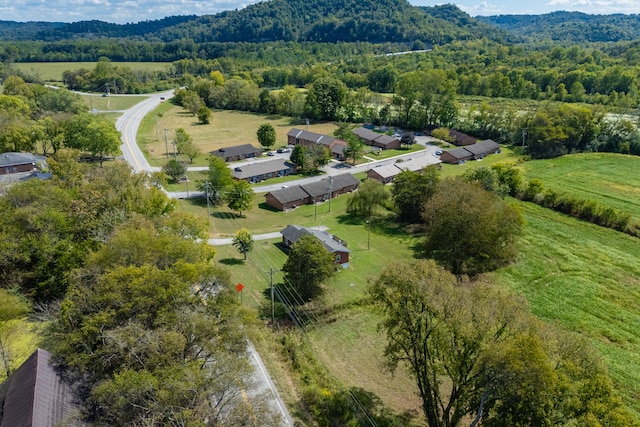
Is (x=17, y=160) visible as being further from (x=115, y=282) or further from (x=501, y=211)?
(x=501, y=211)

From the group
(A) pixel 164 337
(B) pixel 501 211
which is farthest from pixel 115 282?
(B) pixel 501 211

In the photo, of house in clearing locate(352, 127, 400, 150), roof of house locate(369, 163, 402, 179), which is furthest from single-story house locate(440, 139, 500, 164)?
roof of house locate(369, 163, 402, 179)

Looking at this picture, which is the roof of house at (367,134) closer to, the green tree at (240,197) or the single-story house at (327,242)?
the green tree at (240,197)

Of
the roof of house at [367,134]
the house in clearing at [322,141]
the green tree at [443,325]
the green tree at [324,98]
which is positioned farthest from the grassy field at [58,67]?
the green tree at [443,325]

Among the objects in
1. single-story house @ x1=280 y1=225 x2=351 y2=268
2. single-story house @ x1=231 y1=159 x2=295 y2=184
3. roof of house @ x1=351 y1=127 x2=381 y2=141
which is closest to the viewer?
single-story house @ x1=280 y1=225 x2=351 y2=268

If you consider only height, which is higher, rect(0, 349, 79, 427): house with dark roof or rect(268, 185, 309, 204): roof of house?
rect(0, 349, 79, 427): house with dark roof

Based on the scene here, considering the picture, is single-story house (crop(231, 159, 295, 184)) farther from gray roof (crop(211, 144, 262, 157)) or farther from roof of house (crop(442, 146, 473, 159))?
roof of house (crop(442, 146, 473, 159))
